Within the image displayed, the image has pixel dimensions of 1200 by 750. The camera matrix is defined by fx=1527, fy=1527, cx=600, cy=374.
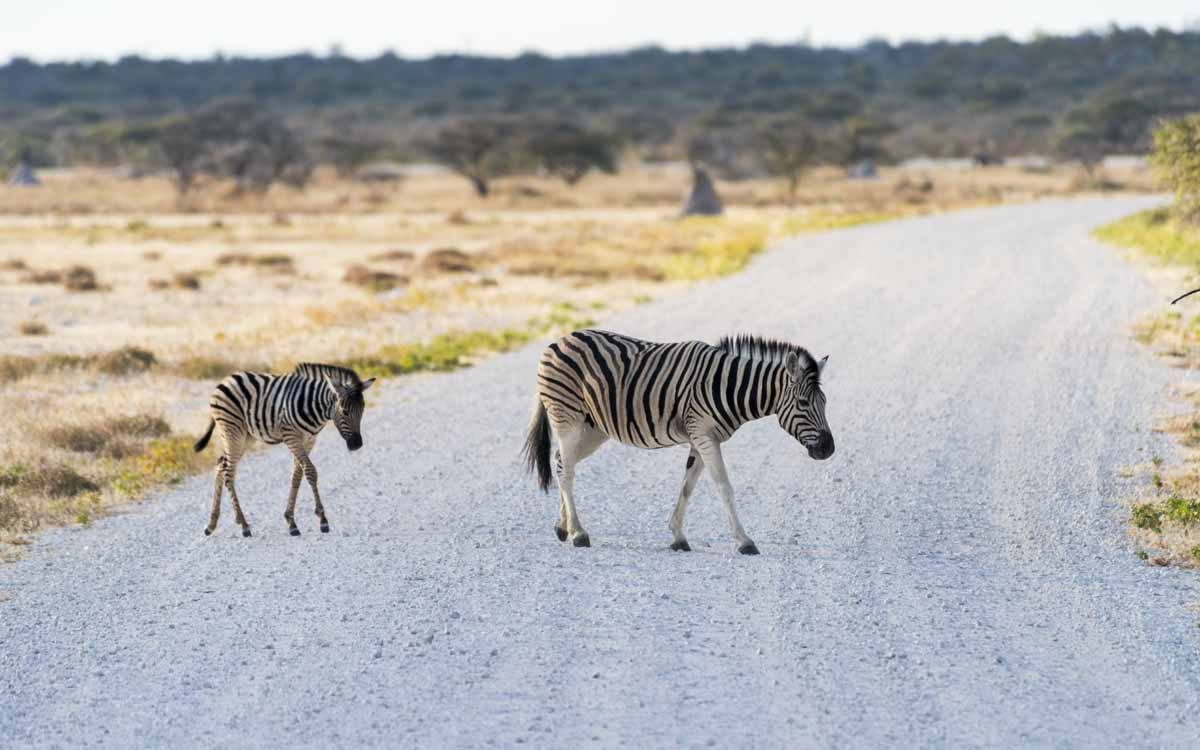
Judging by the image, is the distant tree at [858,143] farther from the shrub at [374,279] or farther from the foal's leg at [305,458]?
the foal's leg at [305,458]

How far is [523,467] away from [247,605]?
4.31 meters

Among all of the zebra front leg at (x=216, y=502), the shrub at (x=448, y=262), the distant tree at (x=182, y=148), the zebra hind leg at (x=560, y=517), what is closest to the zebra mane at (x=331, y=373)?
the zebra front leg at (x=216, y=502)

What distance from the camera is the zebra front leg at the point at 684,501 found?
975 cm

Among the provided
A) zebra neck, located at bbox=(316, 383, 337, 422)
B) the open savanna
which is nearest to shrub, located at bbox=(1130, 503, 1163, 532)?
zebra neck, located at bbox=(316, 383, 337, 422)

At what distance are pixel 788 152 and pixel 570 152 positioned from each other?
12.5 meters

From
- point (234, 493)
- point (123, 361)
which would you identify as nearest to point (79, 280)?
point (123, 361)

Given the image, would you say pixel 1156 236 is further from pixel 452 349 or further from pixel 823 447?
pixel 823 447

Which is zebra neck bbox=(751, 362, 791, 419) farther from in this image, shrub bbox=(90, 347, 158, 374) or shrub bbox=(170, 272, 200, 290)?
shrub bbox=(170, 272, 200, 290)

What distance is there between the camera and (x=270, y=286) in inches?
1283

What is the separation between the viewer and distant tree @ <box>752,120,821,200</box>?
67750 millimetres

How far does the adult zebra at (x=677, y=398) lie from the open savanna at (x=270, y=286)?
3819 millimetres

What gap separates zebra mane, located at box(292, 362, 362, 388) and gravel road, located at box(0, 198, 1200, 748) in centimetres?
110

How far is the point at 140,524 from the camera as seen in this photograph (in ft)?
36.3

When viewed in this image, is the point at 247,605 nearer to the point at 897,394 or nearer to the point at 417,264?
the point at 897,394
